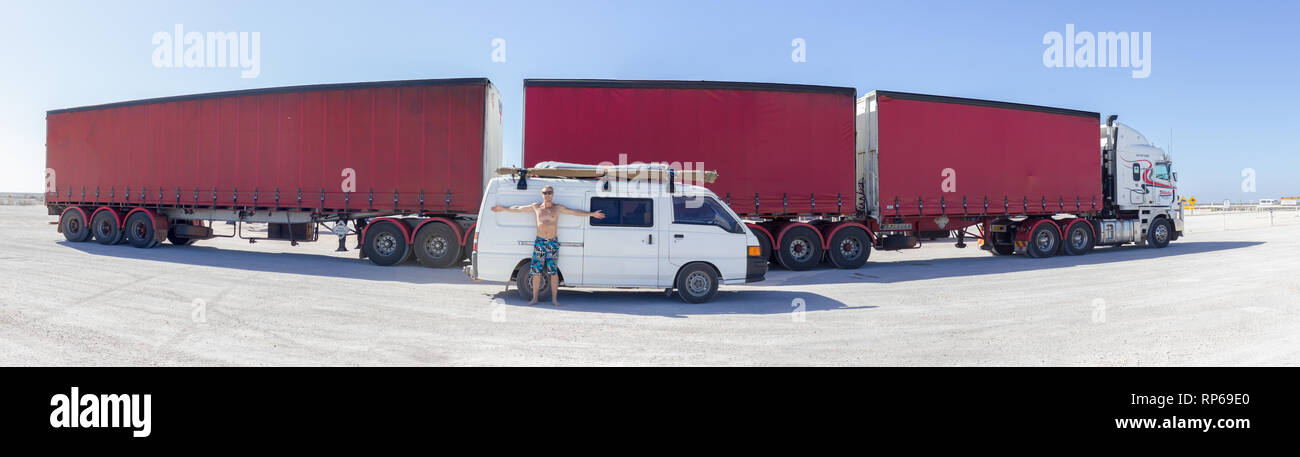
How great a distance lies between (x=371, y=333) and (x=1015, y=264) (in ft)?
43.5

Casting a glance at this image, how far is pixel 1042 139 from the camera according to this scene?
1384 centimetres

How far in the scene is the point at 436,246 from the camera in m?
11.8

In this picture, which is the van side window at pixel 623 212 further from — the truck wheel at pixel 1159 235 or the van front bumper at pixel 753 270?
the truck wheel at pixel 1159 235

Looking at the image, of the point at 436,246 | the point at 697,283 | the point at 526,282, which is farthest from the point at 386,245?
the point at 697,283

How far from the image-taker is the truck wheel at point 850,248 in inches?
481

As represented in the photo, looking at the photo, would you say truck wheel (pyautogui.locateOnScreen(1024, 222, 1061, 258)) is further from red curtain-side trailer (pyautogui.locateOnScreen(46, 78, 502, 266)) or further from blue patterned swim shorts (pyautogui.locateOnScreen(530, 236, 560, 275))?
red curtain-side trailer (pyautogui.locateOnScreen(46, 78, 502, 266))

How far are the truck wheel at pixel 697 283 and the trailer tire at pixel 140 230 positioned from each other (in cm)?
1461

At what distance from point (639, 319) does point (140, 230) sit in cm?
1523

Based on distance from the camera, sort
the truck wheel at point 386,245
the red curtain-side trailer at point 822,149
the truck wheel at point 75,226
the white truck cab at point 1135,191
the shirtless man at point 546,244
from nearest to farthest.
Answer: the shirtless man at point 546,244 < the red curtain-side trailer at point 822,149 < the truck wheel at point 386,245 < the truck wheel at point 75,226 < the white truck cab at point 1135,191

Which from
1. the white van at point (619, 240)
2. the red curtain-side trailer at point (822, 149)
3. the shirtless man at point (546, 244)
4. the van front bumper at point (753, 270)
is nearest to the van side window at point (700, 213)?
the white van at point (619, 240)

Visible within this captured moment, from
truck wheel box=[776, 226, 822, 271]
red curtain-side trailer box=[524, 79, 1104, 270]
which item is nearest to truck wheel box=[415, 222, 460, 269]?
red curtain-side trailer box=[524, 79, 1104, 270]

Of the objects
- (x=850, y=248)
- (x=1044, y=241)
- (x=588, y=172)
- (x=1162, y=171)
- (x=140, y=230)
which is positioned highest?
(x=1162, y=171)

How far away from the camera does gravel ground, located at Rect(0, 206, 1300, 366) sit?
454 centimetres

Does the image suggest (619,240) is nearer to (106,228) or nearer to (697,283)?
(697,283)
